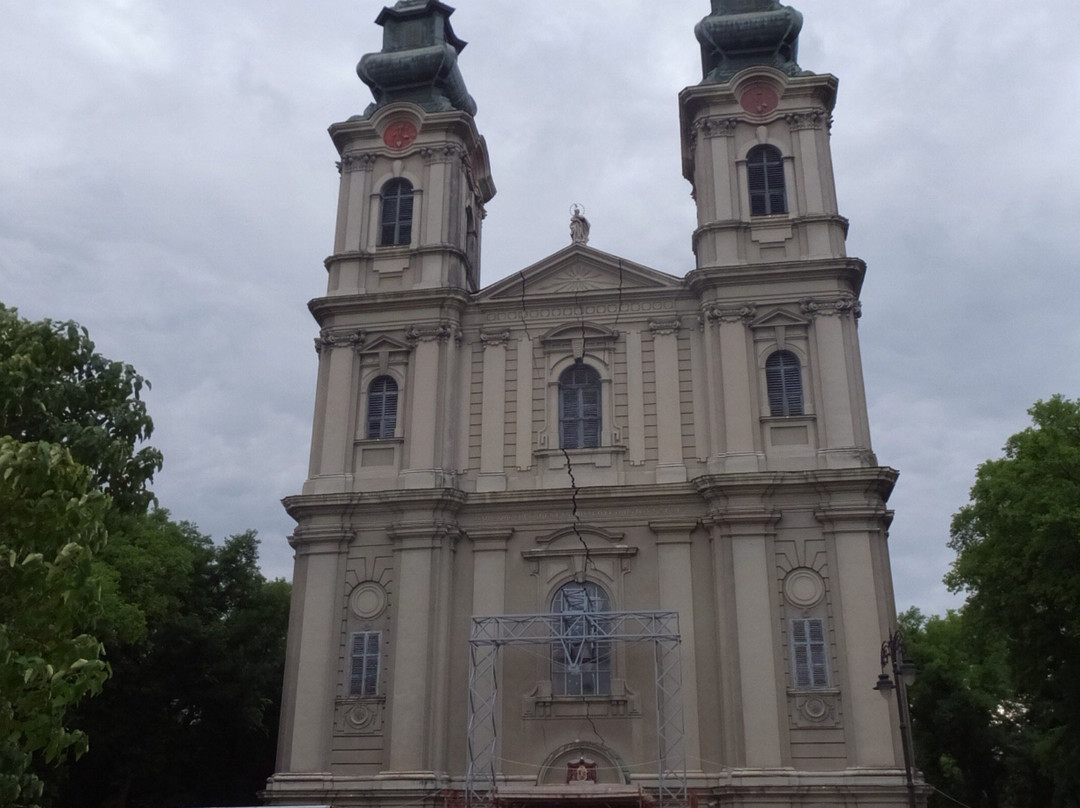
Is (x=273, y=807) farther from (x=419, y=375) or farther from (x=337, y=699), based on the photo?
(x=419, y=375)

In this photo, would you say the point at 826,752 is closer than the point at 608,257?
Yes

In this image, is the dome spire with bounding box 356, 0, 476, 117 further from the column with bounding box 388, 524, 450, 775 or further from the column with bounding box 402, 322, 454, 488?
the column with bounding box 388, 524, 450, 775

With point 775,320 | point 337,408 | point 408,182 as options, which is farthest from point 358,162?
point 775,320

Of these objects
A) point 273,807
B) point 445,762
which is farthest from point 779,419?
point 273,807

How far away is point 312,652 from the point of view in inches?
834

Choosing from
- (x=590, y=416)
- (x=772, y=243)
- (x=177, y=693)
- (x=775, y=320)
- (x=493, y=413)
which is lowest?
(x=177, y=693)

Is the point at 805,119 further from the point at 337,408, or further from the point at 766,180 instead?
the point at 337,408

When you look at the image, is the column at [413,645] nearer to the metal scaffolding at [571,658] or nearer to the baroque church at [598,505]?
the baroque church at [598,505]

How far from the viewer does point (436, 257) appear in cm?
2452

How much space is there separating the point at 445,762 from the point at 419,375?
25.4ft

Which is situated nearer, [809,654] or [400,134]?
[809,654]

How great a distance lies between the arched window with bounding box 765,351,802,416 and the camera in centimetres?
2195

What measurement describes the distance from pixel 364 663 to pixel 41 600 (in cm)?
1110

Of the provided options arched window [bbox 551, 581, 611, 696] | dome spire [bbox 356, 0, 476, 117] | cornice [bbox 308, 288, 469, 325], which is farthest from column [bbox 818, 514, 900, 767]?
dome spire [bbox 356, 0, 476, 117]
